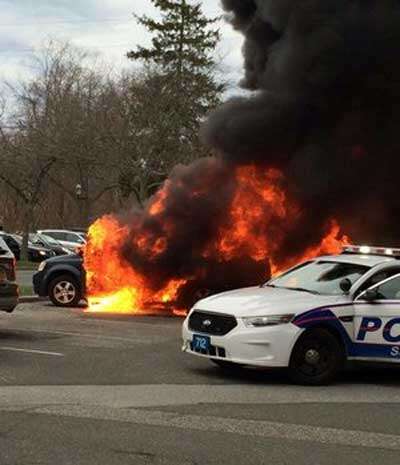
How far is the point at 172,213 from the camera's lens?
15.8 m

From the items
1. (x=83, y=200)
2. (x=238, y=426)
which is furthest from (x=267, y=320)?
(x=83, y=200)

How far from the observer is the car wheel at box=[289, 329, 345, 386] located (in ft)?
26.3

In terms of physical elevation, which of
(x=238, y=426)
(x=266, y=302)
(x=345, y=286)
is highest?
(x=345, y=286)

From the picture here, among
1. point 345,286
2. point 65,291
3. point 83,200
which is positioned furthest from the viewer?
point 83,200

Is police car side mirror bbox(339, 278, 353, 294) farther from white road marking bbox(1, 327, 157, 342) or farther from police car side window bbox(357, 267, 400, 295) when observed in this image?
white road marking bbox(1, 327, 157, 342)

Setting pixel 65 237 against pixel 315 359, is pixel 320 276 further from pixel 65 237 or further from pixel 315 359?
pixel 65 237

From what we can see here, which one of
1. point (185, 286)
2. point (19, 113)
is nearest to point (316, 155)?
point (185, 286)

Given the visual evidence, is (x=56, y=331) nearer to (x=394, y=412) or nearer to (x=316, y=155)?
(x=394, y=412)

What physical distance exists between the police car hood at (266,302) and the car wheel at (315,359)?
0.30 meters

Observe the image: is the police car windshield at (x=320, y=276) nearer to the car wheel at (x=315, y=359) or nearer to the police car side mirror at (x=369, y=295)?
the police car side mirror at (x=369, y=295)

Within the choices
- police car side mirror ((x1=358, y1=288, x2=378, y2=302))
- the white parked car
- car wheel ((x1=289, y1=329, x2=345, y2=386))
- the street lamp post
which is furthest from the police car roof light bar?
the street lamp post

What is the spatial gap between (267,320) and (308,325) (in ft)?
1.41

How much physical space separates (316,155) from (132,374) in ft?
33.3

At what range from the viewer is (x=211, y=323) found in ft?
27.1
